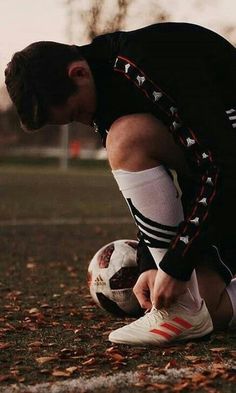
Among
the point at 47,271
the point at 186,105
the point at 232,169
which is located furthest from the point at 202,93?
the point at 47,271

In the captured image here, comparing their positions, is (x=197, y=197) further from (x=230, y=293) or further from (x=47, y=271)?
(x=47, y=271)

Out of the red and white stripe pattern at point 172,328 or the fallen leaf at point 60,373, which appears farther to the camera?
the red and white stripe pattern at point 172,328

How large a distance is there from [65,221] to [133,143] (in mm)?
7127

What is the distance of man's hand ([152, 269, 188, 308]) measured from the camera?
10.8 ft

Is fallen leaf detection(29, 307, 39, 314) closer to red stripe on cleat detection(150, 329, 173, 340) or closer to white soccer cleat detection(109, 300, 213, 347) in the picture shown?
white soccer cleat detection(109, 300, 213, 347)

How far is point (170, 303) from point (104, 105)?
2.69 feet

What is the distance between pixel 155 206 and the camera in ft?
11.5

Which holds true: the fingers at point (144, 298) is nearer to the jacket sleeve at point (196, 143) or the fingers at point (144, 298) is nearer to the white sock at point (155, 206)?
the white sock at point (155, 206)

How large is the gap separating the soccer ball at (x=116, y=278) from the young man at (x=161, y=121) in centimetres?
61

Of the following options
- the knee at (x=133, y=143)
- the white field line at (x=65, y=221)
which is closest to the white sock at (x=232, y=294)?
the knee at (x=133, y=143)

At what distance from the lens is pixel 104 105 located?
3.54m

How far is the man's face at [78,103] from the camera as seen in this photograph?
11.2 ft

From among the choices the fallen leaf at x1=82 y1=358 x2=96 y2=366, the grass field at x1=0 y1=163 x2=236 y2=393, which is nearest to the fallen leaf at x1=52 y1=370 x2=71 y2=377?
the grass field at x1=0 y1=163 x2=236 y2=393

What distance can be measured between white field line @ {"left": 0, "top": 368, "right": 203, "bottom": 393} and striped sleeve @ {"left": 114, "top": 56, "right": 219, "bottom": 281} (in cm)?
40
